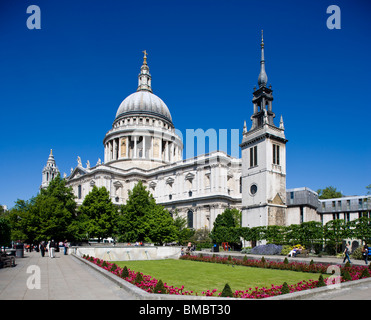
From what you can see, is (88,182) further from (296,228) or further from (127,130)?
(296,228)

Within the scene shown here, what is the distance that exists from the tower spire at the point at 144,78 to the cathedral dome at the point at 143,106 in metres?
2.95

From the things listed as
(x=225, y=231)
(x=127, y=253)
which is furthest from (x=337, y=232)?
(x=127, y=253)

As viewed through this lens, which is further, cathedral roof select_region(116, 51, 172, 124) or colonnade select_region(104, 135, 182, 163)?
cathedral roof select_region(116, 51, 172, 124)

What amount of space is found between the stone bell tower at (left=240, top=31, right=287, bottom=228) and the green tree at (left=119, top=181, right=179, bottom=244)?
10.8 metres

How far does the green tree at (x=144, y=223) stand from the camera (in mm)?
47031

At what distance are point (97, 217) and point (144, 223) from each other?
8346 mm

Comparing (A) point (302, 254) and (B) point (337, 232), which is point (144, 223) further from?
(B) point (337, 232)

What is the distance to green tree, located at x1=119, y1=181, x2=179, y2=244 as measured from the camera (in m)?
47.0

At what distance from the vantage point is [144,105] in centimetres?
9656

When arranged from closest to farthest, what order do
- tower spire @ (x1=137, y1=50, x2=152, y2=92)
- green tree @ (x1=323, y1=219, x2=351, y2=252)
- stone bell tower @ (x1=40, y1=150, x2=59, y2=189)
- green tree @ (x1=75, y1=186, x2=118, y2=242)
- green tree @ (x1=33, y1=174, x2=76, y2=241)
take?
green tree @ (x1=323, y1=219, x2=351, y2=252) < green tree @ (x1=33, y1=174, x2=76, y2=241) < green tree @ (x1=75, y1=186, x2=118, y2=242) < tower spire @ (x1=137, y1=50, x2=152, y2=92) < stone bell tower @ (x1=40, y1=150, x2=59, y2=189)

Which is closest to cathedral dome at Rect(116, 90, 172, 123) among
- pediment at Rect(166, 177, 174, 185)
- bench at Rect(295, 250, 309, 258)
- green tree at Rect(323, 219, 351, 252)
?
pediment at Rect(166, 177, 174, 185)

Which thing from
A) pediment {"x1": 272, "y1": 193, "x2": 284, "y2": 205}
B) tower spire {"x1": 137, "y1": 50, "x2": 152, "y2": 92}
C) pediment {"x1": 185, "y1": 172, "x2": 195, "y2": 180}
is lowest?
pediment {"x1": 272, "y1": 193, "x2": 284, "y2": 205}

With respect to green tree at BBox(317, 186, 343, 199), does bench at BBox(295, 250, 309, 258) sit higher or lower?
lower

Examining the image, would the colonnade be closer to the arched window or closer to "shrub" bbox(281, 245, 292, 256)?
the arched window
